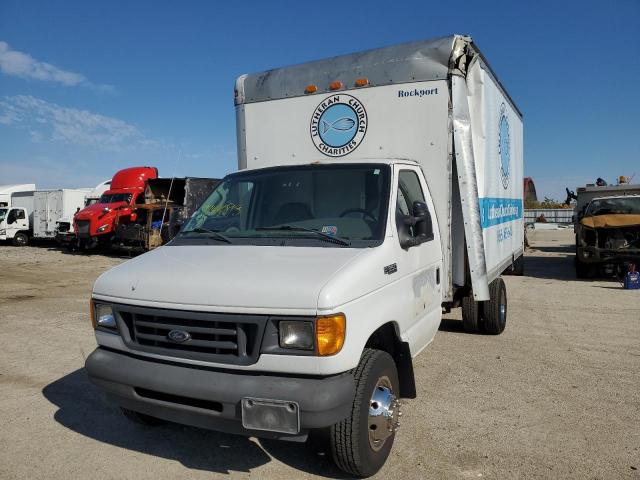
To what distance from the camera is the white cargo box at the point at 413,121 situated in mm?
4773

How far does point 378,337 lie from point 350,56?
10.4 ft

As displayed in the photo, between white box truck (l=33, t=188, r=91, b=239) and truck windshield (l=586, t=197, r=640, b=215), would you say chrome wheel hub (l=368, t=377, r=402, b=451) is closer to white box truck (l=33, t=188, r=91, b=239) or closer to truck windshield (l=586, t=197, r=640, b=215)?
truck windshield (l=586, t=197, r=640, b=215)

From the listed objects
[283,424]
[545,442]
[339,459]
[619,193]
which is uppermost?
[619,193]

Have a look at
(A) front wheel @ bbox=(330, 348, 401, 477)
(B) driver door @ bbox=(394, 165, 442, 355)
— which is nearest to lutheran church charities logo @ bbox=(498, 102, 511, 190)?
(B) driver door @ bbox=(394, 165, 442, 355)

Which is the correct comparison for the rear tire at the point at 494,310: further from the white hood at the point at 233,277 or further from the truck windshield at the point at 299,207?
the white hood at the point at 233,277

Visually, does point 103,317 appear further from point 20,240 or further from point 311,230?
point 20,240

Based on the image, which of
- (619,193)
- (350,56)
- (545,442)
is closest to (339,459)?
(545,442)

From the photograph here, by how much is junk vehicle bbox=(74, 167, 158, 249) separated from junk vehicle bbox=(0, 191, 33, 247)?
745cm

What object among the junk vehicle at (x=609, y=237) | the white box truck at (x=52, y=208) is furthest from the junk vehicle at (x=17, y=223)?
the junk vehicle at (x=609, y=237)

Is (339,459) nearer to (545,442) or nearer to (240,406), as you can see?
(240,406)

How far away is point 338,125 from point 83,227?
17.7 metres

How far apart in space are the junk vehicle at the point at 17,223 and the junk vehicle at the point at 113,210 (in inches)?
293

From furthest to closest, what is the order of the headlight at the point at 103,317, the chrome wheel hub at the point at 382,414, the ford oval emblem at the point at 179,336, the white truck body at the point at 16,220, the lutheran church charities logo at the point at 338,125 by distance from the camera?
the white truck body at the point at 16,220, the lutheran church charities logo at the point at 338,125, the headlight at the point at 103,317, the chrome wheel hub at the point at 382,414, the ford oval emblem at the point at 179,336

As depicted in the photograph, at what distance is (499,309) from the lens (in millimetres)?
6582
